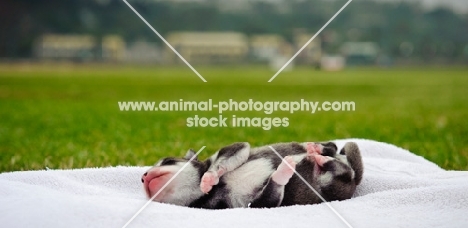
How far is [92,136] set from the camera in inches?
230

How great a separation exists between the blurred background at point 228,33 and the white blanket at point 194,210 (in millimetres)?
43908

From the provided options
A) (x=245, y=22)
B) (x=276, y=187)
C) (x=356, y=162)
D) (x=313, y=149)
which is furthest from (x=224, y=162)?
(x=245, y=22)

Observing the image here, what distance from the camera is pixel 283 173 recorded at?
238 centimetres

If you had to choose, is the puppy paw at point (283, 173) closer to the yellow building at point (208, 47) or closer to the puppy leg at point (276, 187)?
the puppy leg at point (276, 187)

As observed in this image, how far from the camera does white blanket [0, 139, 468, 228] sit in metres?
2.14

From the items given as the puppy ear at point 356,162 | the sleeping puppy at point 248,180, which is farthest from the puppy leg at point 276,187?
the puppy ear at point 356,162

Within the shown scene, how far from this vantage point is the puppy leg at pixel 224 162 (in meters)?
2.38

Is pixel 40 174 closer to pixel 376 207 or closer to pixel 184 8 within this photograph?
pixel 376 207

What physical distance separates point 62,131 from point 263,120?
7.23ft

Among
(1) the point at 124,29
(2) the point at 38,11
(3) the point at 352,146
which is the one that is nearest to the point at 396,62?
(1) the point at 124,29

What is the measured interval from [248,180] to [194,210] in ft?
0.94

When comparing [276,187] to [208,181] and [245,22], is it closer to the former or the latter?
[208,181]

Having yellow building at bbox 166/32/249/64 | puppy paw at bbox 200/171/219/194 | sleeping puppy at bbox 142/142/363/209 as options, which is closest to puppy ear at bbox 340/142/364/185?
sleeping puppy at bbox 142/142/363/209

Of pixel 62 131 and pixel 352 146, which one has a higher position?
pixel 352 146
